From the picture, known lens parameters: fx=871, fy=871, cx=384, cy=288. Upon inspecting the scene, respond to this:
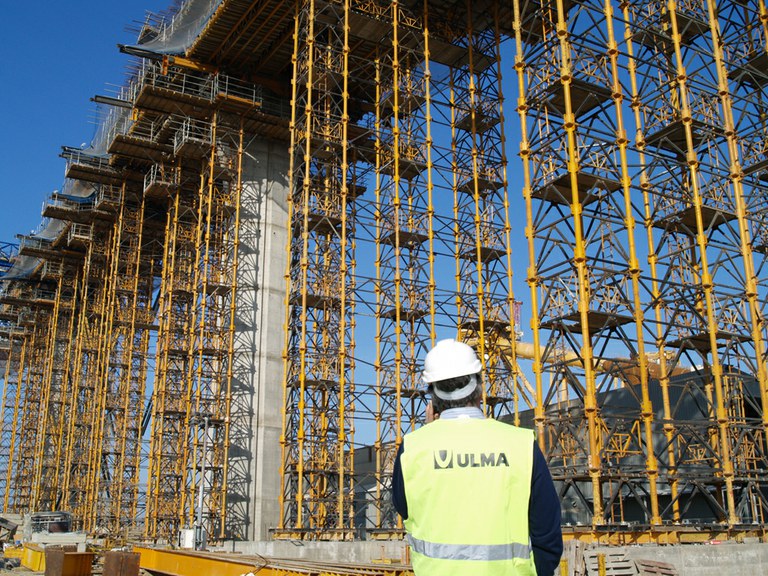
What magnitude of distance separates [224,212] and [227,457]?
10.8 m

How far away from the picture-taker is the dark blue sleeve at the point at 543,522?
302cm

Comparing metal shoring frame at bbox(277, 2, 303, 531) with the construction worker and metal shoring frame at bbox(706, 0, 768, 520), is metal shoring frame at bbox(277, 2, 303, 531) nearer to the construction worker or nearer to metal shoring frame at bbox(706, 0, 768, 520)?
metal shoring frame at bbox(706, 0, 768, 520)

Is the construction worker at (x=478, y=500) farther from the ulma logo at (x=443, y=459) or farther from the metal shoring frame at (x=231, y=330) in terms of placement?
the metal shoring frame at (x=231, y=330)

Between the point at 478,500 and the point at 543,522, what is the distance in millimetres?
237

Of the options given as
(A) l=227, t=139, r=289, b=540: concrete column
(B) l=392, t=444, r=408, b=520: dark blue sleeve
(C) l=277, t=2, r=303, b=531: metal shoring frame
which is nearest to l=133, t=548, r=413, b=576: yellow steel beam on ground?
(B) l=392, t=444, r=408, b=520: dark blue sleeve

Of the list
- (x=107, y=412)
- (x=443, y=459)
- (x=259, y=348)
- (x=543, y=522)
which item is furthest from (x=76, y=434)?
(x=543, y=522)

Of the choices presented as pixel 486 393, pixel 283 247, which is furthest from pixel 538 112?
pixel 283 247

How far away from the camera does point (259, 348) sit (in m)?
37.2

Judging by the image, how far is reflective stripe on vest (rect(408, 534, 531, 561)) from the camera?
9.86ft

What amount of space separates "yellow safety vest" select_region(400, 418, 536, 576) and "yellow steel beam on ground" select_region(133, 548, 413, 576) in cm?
848

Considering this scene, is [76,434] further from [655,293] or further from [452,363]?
[452,363]

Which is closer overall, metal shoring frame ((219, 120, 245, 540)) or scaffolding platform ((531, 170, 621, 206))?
scaffolding platform ((531, 170, 621, 206))

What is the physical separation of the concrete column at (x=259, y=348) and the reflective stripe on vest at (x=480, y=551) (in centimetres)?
3332

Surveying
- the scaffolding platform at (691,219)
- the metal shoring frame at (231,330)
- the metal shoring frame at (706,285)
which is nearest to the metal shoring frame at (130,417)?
the metal shoring frame at (231,330)
